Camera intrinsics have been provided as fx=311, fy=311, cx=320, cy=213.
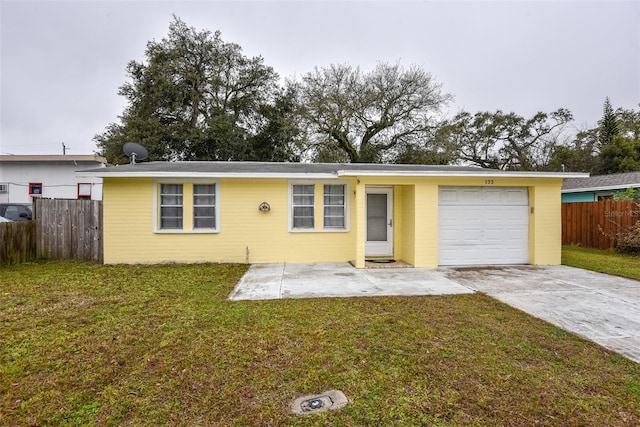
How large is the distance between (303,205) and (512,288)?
5413mm

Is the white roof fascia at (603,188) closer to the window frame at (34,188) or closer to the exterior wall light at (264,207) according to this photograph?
the exterior wall light at (264,207)

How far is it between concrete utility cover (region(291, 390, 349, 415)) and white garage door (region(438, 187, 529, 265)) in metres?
6.55

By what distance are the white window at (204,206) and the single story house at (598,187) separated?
1592 cm

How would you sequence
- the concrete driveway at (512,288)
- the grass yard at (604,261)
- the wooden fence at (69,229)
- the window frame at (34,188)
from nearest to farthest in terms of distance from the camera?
the concrete driveway at (512,288) → the grass yard at (604,261) → the wooden fence at (69,229) → the window frame at (34,188)

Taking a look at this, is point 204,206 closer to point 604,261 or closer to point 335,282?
point 335,282

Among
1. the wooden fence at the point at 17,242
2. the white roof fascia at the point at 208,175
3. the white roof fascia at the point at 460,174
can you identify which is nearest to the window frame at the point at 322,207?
the white roof fascia at the point at 208,175

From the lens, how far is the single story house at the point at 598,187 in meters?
13.1

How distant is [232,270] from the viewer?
773cm

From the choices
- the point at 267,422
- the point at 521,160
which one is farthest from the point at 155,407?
the point at 521,160

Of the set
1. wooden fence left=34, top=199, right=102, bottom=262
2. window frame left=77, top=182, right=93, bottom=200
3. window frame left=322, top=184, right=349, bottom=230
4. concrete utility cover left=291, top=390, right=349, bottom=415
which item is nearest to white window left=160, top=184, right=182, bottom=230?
wooden fence left=34, top=199, right=102, bottom=262

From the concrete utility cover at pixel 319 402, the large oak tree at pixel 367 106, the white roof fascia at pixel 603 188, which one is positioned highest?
the large oak tree at pixel 367 106

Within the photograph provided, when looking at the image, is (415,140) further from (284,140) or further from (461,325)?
(461,325)

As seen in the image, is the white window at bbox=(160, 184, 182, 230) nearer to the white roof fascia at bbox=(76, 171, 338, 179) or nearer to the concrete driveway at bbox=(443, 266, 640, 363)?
the white roof fascia at bbox=(76, 171, 338, 179)

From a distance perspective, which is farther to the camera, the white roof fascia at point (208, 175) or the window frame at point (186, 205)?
the window frame at point (186, 205)
